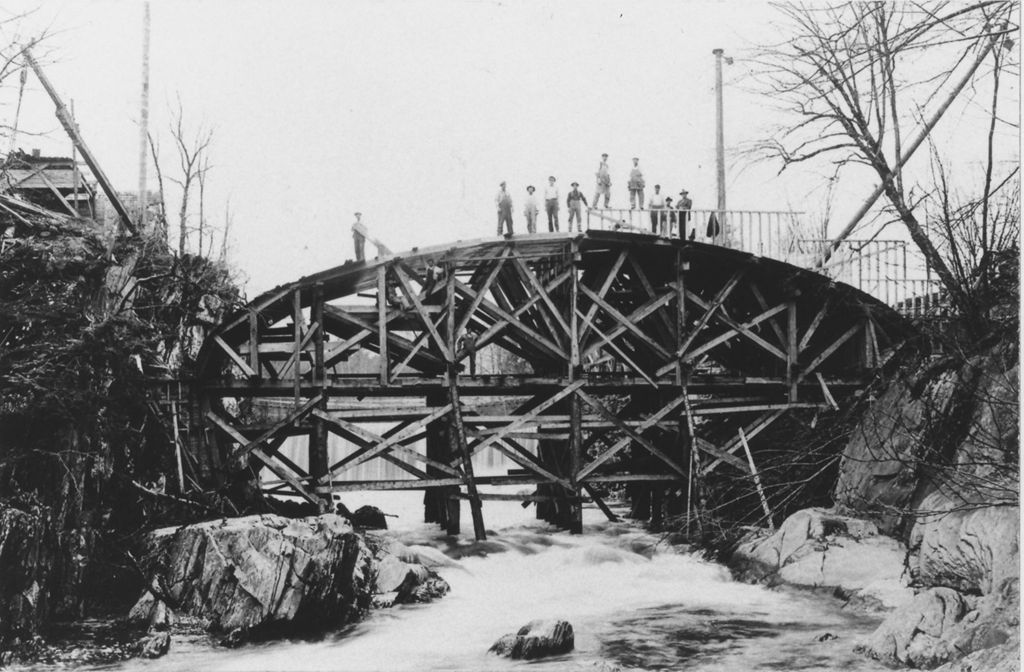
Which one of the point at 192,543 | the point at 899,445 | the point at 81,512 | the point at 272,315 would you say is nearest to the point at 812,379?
the point at 899,445

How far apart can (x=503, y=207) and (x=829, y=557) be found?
7.19m

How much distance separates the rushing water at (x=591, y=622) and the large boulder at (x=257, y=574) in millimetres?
338

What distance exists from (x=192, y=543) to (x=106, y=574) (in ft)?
3.36

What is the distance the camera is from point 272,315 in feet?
45.9

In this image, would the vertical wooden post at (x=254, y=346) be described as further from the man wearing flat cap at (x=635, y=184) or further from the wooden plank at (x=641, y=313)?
the man wearing flat cap at (x=635, y=184)

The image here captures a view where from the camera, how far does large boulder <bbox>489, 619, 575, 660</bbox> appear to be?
8.89 m

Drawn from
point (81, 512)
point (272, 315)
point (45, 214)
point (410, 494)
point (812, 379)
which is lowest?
point (410, 494)

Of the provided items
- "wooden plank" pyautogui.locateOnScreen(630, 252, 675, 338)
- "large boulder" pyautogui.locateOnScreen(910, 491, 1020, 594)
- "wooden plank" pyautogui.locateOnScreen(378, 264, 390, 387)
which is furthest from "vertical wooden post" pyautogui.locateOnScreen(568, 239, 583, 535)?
"large boulder" pyautogui.locateOnScreen(910, 491, 1020, 594)

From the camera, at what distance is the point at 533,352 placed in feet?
51.2

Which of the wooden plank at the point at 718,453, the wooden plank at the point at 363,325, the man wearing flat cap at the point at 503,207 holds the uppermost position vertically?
the man wearing flat cap at the point at 503,207

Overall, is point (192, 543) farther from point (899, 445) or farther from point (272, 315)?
point (899, 445)

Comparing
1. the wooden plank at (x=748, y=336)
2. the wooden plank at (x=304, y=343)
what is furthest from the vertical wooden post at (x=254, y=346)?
the wooden plank at (x=748, y=336)

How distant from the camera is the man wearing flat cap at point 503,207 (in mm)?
14812

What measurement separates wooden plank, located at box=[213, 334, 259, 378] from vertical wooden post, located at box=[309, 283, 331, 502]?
2.80 ft
